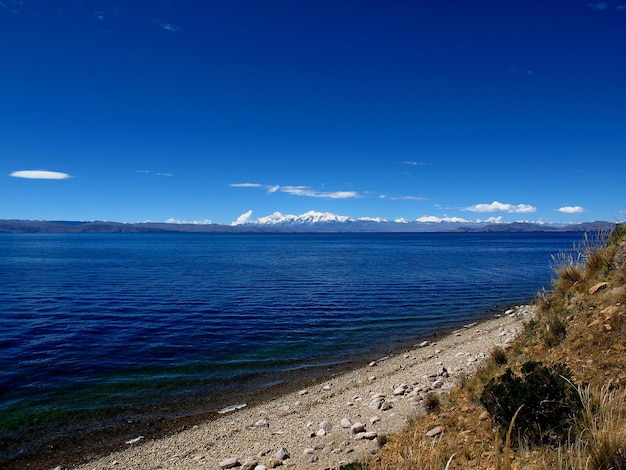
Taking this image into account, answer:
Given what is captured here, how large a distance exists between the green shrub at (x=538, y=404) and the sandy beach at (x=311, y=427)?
3.05 metres

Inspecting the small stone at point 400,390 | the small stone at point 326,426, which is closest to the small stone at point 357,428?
the small stone at point 326,426

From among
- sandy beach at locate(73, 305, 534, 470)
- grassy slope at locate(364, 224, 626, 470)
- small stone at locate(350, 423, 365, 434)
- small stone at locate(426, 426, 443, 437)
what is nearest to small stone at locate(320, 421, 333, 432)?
sandy beach at locate(73, 305, 534, 470)

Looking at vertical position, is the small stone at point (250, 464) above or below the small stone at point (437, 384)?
below

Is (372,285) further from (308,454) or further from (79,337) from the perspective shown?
(308,454)

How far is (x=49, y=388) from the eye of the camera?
55.7 feet

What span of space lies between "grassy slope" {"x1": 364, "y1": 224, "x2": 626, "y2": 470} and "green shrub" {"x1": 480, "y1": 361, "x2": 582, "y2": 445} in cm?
20

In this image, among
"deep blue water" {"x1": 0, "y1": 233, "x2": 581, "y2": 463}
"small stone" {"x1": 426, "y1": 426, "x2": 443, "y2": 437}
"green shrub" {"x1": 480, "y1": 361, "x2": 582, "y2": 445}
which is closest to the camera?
"green shrub" {"x1": 480, "y1": 361, "x2": 582, "y2": 445}

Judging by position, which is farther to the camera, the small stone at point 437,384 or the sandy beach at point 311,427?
the small stone at point 437,384

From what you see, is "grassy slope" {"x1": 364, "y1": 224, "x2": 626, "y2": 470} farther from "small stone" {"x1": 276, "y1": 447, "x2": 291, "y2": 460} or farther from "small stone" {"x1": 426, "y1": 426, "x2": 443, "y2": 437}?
"small stone" {"x1": 276, "y1": 447, "x2": 291, "y2": 460}

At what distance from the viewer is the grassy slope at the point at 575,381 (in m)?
5.65

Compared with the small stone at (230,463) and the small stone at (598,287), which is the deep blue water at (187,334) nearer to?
the small stone at (230,463)

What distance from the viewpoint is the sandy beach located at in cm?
1039

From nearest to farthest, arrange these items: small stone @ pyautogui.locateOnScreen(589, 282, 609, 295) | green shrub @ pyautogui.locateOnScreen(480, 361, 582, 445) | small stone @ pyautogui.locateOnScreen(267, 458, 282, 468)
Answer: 1. green shrub @ pyautogui.locateOnScreen(480, 361, 582, 445)
2. small stone @ pyautogui.locateOnScreen(267, 458, 282, 468)
3. small stone @ pyautogui.locateOnScreen(589, 282, 609, 295)

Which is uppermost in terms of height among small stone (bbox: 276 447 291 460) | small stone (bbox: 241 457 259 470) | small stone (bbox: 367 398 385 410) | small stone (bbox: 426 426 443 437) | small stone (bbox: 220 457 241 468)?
small stone (bbox: 426 426 443 437)
